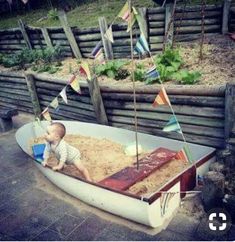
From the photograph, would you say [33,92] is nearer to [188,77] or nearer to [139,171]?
[188,77]

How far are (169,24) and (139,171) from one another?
418 cm

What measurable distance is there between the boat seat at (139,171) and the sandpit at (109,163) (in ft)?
0.30

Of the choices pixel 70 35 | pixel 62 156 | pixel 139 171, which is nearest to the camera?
pixel 139 171

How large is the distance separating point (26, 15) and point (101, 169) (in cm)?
1207

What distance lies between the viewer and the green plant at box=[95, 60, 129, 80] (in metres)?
8.34

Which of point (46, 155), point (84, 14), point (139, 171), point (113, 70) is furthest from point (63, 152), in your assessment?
point (84, 14)

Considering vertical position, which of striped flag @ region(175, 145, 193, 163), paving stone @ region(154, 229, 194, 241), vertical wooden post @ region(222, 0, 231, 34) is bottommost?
paving stone @ region(154, 229, 194, 241)

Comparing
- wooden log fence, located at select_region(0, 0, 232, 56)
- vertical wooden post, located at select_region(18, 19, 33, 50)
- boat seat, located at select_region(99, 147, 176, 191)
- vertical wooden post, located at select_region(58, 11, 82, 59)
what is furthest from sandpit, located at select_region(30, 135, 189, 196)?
vertical wooden post, located at select_region(18, 19, 33, 50)

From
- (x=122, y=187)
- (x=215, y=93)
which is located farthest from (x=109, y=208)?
(x=215, y=93)

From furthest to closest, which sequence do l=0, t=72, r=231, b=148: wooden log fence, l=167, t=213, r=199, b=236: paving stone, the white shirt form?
l=0, t=72, r=231, b=148: wooden log fence
the white shirt
l=167, t=213, r=199, b=236: paving stone

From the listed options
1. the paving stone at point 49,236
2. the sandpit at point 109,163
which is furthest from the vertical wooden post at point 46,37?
the paving stone at point 49,236

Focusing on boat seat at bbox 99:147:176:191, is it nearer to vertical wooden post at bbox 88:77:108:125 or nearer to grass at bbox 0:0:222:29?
vertical wooden post at bbox 88:77:108:125

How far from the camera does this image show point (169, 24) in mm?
8500

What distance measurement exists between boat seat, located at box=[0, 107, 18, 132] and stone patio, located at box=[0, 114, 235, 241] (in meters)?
2.75
